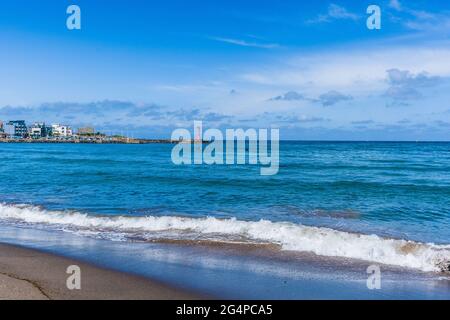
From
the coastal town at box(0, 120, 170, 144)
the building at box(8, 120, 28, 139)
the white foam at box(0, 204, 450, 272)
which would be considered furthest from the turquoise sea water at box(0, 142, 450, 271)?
the building at box(8, 120, 28, 139)

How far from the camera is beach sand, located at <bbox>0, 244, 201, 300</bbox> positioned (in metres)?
6.66

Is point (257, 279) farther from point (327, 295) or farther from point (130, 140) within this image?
point (130, 140)

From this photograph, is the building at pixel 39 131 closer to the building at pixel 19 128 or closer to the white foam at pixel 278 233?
the building at pixel 19 128

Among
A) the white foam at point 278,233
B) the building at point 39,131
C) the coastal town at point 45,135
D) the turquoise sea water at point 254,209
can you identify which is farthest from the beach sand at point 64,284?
the building at point 39,131

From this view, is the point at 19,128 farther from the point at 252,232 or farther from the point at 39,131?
the point at 252,232

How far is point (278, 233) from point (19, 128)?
208 meters

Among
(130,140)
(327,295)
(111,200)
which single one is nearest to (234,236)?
(327,295)

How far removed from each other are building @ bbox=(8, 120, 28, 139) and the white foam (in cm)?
19205

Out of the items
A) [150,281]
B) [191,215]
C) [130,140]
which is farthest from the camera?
[130,140]

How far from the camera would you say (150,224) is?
13.9 m

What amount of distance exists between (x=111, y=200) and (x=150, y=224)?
6310 millimetres

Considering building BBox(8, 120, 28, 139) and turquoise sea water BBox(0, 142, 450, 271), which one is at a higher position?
building BBox(8, 120, 28, 139)

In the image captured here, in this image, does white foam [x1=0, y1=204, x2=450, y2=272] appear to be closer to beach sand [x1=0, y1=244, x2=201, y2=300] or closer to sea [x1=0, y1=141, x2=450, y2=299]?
Result: sea [x1=0, y1=141, x2=450, y2=299]

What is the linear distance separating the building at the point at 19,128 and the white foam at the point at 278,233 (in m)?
192
